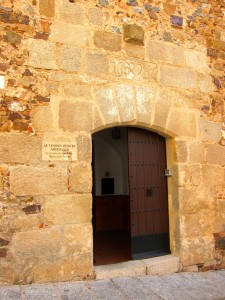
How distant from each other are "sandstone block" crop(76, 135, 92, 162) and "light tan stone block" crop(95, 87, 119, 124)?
335mm

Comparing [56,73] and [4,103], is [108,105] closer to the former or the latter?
[56,73]

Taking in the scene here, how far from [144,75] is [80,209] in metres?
1.78

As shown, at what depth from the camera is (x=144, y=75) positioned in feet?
12.4

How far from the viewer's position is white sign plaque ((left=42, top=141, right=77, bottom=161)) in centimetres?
316

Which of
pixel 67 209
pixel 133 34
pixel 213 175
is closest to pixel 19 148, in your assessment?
pixel 67 209

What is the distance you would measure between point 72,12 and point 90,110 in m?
1.11

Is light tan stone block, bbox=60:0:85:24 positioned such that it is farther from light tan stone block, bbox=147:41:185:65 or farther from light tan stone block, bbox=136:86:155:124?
light tan stone block, bbox=136:86:155:124

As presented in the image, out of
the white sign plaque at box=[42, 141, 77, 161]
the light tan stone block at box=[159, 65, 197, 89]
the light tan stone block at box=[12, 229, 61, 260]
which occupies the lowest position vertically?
the light tan stone block at box=[12, 229, 61, 260]

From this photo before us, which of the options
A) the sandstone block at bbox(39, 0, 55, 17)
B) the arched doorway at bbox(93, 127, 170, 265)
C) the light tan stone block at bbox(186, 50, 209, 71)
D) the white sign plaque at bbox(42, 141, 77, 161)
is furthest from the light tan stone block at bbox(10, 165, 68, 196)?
the light tan stone block at bbox(186, 50, 209, 71)

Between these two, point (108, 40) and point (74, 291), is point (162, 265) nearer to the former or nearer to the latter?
point (74, 291)

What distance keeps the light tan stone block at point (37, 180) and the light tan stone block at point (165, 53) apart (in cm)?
184

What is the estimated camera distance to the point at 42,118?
3188 millimetres

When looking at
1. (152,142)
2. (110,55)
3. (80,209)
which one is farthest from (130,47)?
(80,209)

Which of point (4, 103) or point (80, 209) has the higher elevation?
point (4, 103)
